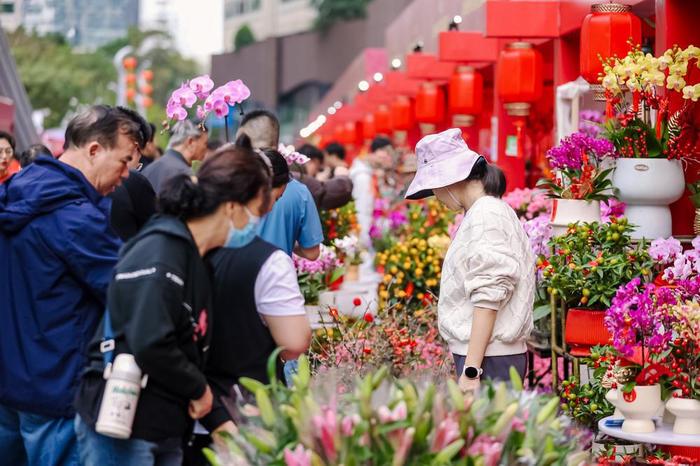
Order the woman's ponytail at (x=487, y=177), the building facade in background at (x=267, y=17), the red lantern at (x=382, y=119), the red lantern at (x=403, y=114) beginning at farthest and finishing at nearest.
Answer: the building facade in background at (x=267, y=17), the red lantern at (x=382, y=119), the red lantern at (x=403, y=114), the woman's ponytail at (x=487, y=177)

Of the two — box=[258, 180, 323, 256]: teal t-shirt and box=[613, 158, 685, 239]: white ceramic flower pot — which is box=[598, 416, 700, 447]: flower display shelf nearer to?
box=[613, 158, 685, 239]: white ceramic flower pot

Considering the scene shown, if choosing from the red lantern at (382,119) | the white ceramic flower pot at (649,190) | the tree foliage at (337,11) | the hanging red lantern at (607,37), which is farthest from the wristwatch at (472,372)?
the tree foliage at (337,11)

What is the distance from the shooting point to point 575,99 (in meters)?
9.14

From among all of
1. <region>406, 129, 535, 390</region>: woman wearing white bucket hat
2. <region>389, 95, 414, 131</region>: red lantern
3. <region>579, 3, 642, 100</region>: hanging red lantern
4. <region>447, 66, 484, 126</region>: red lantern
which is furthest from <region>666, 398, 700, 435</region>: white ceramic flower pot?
<region>389, 95, 414, 131</region>: red lantern

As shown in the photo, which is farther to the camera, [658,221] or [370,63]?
[370,63]

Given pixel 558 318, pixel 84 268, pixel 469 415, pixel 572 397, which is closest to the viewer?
pixel 469 415

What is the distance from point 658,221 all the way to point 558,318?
90 centimetres

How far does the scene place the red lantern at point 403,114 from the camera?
19172mm

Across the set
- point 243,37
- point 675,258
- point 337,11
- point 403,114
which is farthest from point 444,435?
point 243,37

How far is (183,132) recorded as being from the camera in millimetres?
7617

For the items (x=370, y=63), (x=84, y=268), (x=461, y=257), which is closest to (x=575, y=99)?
(x=461, y=257)

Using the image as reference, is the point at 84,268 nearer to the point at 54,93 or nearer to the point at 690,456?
the point at 690,456

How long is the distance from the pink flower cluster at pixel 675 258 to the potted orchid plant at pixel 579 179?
536 millimetres

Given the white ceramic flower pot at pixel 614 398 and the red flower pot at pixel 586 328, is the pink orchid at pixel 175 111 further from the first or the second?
the white ceramic flower pot at pixel 614 398
